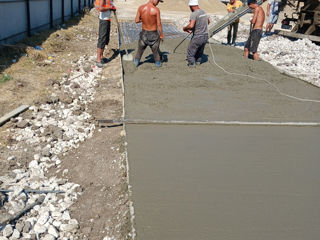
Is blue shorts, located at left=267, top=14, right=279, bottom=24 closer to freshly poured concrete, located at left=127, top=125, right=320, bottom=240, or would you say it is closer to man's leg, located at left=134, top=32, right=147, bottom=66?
man's leg, located at left=134, top=32, right=147, bottom=66

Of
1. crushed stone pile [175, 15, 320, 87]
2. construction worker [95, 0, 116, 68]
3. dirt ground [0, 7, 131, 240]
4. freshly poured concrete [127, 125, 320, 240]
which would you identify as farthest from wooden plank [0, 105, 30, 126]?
crushed stone pile [175, 15, 320, 87]

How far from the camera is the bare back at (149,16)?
20.3ft

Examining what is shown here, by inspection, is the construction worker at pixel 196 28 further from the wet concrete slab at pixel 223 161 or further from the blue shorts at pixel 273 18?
the blue shorts at pixel 273 18

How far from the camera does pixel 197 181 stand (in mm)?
3082

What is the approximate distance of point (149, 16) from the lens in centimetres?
624

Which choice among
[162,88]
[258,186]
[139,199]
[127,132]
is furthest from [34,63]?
[258,186]

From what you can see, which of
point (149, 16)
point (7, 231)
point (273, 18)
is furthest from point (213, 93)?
point (273, 18)

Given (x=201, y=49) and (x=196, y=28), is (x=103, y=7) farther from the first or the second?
(x=201, y=49)

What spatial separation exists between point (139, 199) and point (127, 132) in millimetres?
1288

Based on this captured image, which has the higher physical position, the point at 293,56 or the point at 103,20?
the point at 103,20

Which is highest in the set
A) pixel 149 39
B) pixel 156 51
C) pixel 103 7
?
pixel 103 7

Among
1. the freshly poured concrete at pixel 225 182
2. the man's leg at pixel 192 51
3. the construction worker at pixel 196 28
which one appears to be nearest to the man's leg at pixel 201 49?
the construction worker at pixel 196 28

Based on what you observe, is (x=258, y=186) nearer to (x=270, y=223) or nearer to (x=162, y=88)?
(x=270, y=223)

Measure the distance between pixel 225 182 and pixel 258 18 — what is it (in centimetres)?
554
